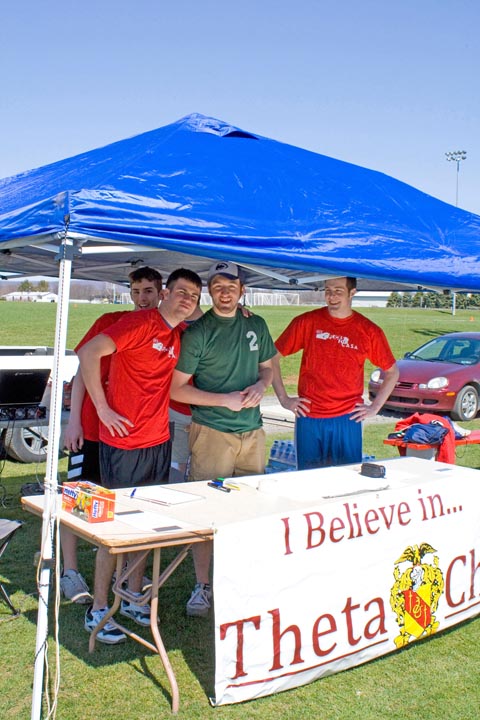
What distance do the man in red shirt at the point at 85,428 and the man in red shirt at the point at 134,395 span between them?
369mm

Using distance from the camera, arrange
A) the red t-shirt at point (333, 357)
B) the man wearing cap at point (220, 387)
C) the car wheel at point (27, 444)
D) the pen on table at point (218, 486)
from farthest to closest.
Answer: the car wheel at point (27, 444)
the red t-shirt at point (333, 357)
the man wearing cap at point (220, 387)
the pen on table at point (218, 486)

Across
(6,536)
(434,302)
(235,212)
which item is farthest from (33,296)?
(235,212)

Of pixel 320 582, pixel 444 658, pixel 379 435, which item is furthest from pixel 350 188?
pixel 379 435

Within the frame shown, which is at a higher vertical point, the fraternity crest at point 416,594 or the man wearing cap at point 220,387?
the man wearing cap at point 220,387

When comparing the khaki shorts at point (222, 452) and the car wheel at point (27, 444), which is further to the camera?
the car wheel at point (27, 444)

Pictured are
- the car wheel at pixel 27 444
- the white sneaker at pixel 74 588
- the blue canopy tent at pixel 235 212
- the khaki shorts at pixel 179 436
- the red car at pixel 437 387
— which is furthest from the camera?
the red car at pixel 437 387

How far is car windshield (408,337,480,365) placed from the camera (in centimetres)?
1298

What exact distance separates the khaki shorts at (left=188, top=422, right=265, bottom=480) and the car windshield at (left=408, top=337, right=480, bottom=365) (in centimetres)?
937

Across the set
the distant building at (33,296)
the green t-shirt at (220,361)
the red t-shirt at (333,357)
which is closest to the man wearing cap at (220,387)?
the green t-shirt at (220,361)

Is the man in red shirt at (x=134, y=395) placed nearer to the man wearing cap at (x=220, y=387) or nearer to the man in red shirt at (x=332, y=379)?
the man wearing cap at (x=220, y=387)

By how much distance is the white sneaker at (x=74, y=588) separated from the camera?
411cm

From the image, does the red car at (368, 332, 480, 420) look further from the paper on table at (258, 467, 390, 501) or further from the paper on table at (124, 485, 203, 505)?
the paper on table at (124, 485, 203, 505)

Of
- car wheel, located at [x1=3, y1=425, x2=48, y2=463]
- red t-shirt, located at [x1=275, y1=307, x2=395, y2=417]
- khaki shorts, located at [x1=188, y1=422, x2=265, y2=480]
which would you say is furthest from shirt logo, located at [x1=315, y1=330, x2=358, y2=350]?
car wheel, located at [x1=3, y1=425, x2=48, y2=463]

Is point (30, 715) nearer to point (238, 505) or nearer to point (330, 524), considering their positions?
point (238, 505)
